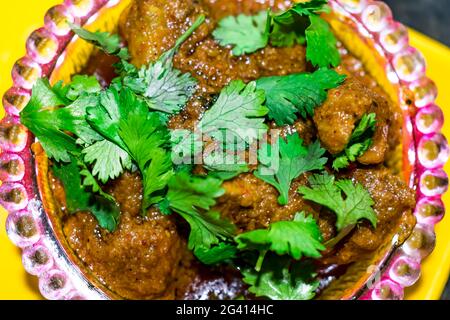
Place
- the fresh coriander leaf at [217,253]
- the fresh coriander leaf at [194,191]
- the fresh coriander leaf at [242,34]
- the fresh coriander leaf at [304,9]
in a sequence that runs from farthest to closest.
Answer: the fresh coriander leaf at [242,34], the fresh coriander leaf at [304,9], the fresh coriander leaf at [217,253], the fresh coriander leaf at [194,191]

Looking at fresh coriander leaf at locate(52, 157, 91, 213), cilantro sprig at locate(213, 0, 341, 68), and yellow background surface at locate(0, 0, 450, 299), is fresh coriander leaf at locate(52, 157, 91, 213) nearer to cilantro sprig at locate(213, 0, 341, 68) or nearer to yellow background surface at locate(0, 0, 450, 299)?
yellow background surface at locate(0, 0, 450, 299)

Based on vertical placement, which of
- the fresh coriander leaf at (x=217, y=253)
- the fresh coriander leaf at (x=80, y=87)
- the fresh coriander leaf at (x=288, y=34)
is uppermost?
the fresh coriander leaf at (x=80, y=87)

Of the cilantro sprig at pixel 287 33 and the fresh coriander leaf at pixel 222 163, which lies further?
the cilantro sprig at pixel 287 33

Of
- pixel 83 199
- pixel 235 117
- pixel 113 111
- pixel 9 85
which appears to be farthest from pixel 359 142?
pixel 9 85

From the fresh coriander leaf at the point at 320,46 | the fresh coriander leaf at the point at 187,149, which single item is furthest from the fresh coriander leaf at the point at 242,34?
the fresh coriander leaf at the point at 187,149

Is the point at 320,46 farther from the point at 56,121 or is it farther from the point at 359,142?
the point at 56,121

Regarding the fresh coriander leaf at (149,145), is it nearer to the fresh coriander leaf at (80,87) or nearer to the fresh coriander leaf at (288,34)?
the fresh coriander leaf at (80,87)
